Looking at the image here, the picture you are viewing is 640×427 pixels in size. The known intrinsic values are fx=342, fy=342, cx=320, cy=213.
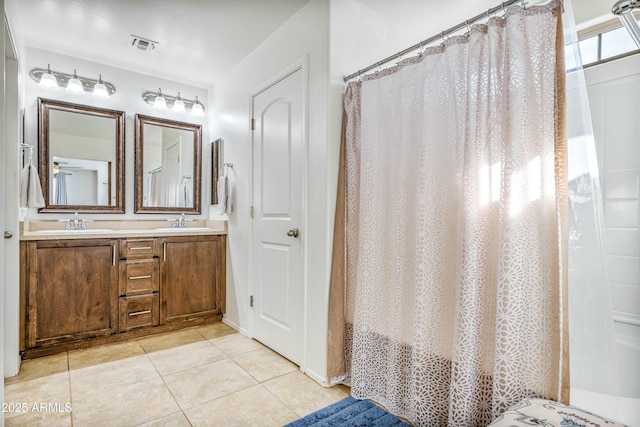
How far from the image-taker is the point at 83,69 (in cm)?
298

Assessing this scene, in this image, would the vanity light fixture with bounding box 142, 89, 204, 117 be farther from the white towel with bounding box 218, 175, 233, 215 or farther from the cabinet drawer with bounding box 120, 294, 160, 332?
the cabinet drawer with bounding box 120, 294, 160, 332

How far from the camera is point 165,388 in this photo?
2008mm

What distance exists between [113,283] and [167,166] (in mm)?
1247

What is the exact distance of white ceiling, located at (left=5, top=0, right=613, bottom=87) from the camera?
2.20 meters

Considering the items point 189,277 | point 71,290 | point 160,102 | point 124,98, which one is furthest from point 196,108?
point 71,290

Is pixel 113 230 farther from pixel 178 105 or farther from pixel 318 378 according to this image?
pixel 318 378

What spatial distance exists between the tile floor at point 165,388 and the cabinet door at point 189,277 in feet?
1.36

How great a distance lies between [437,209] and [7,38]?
261 centimetres

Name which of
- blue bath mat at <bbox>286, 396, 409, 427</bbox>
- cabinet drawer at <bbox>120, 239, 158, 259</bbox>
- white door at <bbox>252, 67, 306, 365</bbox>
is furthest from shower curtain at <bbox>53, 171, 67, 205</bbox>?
blue bath mat at <bbox>286, 396, 409, 427</bbox>

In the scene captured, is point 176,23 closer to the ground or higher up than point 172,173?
higher up

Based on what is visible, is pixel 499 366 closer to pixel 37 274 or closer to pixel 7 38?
pixel 37 274

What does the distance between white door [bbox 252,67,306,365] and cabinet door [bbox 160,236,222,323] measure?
603 mm

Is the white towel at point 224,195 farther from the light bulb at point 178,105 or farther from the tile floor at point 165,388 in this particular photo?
the tile floor at point 165,388

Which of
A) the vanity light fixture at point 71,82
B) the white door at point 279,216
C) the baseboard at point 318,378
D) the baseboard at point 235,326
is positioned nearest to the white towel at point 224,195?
the white door at point 279,216
